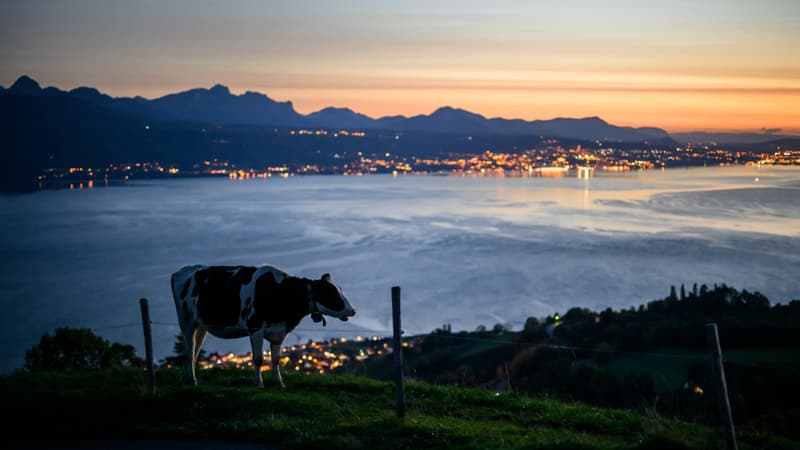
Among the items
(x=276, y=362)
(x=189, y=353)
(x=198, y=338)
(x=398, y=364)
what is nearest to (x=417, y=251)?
(x=198, y=338)

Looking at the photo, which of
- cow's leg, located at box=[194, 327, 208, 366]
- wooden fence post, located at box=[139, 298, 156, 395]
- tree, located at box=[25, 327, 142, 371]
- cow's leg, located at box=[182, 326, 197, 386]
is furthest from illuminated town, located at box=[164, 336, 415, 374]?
wooden fence post, located at box=[139, 298, 156, 395]

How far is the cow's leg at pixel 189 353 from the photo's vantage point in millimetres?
8414

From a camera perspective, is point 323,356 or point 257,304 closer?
point 257,304

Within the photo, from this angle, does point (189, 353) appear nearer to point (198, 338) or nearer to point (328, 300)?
point (198, 338)

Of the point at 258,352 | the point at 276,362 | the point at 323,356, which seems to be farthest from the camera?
the point at 323,356

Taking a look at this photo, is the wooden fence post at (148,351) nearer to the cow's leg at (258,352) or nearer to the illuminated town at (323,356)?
the cow's leg at (258,352)

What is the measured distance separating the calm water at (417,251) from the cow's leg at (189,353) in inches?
655

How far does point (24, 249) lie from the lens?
254 feet

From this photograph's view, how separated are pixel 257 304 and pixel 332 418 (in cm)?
195

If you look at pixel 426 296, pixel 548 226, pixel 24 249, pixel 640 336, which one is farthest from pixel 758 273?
pixel 24 249

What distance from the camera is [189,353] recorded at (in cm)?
847

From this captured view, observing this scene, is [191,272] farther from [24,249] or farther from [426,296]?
[24,249]

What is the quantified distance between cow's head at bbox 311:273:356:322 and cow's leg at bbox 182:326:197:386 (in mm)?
1720

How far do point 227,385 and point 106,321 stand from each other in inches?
1689
